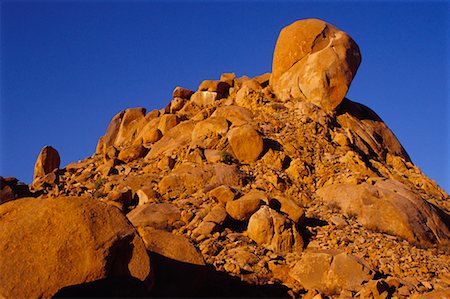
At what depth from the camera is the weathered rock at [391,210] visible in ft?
44.3

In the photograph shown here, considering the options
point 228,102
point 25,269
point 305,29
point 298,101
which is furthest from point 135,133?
point 25,269

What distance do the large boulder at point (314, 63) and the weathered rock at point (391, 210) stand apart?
19.5 feet

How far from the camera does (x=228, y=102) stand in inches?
804

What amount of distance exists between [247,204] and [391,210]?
14.9 ft

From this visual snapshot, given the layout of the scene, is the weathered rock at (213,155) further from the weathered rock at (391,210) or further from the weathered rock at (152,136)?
the weathered rock at (152,136)

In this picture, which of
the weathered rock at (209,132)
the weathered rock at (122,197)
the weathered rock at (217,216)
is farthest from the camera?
the weathered rock at (209,132)

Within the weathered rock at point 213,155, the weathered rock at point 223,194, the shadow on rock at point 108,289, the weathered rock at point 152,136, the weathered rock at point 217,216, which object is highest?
the weathered rock at point 152,136

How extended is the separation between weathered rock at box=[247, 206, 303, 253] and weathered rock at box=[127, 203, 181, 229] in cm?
204

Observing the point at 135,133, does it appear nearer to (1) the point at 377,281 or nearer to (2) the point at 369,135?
(2) the point at 369,135

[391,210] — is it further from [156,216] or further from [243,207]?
[156,216]

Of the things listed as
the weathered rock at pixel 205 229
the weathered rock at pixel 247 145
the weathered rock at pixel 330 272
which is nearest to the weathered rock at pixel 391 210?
the weathered rock at pixel 247 145

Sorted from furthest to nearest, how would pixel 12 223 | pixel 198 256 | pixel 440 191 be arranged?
pixel 440 191, pixel 198 256, pixel 12 223

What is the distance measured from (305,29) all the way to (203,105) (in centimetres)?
576

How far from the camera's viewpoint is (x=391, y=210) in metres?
13.8
